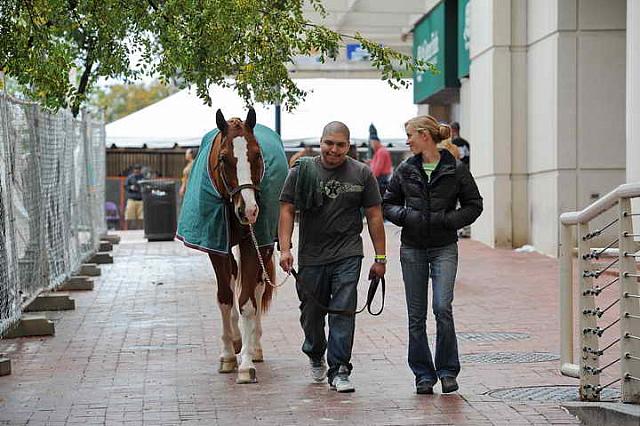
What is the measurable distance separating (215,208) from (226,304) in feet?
2.68

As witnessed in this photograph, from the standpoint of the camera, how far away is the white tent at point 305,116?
3497 cm

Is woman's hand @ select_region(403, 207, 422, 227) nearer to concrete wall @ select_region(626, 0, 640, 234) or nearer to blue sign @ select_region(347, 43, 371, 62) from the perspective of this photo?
concrete wall @ select_region(626, 0, 640, 234)

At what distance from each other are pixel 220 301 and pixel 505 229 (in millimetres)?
12811

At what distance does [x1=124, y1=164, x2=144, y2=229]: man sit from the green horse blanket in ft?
84.5

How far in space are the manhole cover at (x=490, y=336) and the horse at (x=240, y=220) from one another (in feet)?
7.07

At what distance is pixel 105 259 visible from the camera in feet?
69.7

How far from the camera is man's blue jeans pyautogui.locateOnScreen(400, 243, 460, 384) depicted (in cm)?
865

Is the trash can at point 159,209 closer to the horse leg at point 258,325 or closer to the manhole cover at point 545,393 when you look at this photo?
the horse leg at point 258,325

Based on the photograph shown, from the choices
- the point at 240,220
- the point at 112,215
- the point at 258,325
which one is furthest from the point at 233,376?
the point at 112,215

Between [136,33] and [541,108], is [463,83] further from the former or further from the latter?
[136,33]

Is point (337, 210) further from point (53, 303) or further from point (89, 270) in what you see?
point (89, 270)

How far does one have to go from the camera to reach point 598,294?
26.6 feet

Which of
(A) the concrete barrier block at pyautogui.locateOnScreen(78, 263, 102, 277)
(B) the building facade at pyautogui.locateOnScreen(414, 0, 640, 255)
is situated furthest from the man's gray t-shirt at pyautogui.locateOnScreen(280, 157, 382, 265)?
(A) the concrete barrier block at pyautogui.locateOnScreen(78, 263, 102, 277)

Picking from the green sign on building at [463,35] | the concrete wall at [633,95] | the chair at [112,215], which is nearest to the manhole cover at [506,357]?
the concrete wall at [633,95]
